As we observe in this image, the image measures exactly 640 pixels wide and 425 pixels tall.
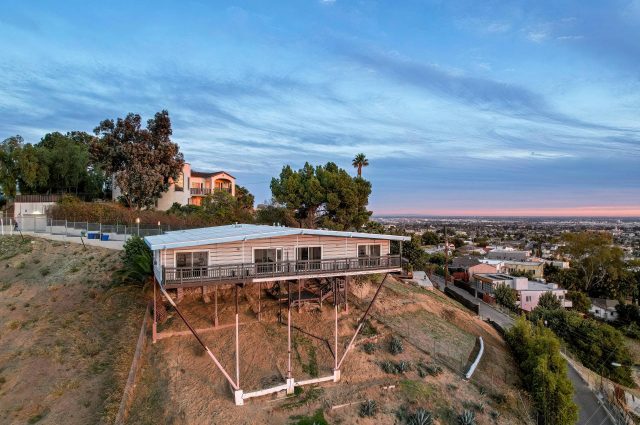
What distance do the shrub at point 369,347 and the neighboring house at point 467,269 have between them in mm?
39745

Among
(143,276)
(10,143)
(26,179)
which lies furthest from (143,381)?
(10,143)

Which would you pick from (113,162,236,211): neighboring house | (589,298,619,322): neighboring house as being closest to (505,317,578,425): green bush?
(589,298,619,322): neighboring house

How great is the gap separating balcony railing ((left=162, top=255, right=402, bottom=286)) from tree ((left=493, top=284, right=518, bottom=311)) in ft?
95.0

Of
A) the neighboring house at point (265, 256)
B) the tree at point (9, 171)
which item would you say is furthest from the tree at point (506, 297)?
the tree at point (9, 171)

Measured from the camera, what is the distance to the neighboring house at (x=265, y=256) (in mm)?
15062

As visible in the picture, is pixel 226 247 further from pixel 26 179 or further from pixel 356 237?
pixel 26 179

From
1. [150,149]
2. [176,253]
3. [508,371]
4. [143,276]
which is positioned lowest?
[508,371]

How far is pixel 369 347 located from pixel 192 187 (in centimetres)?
4056

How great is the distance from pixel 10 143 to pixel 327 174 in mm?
46572

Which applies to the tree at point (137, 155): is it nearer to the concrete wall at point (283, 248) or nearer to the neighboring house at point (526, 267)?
the concrete wall at point (283, 248)

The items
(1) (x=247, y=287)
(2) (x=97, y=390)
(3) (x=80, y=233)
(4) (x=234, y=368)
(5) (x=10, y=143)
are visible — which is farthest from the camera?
(5) (x=10, y=143)

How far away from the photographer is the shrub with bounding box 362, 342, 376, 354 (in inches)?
723

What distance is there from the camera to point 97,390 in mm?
14406

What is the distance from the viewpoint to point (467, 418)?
14.5m
